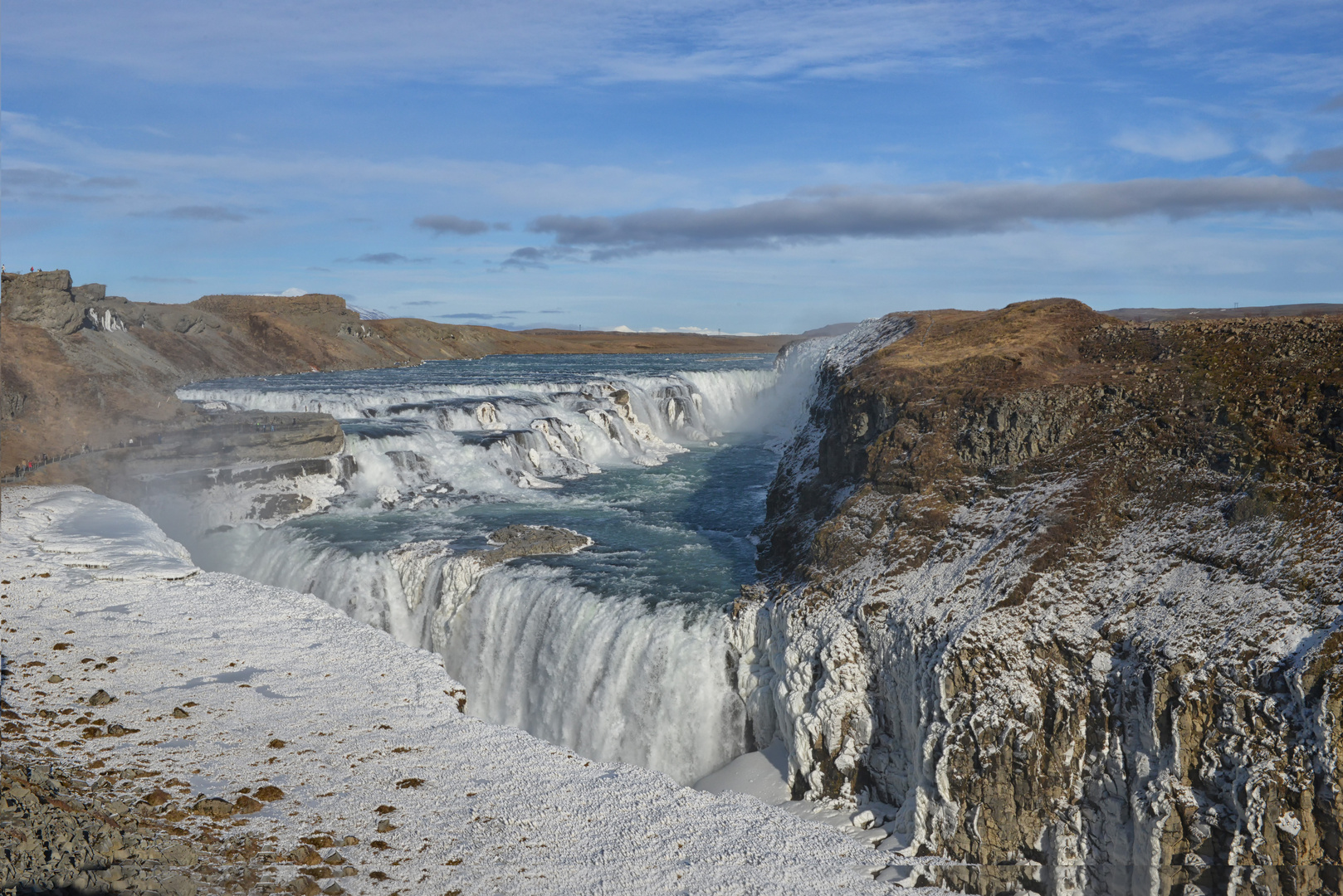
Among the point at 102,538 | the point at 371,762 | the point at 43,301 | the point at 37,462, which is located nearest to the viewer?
the point at 371,762

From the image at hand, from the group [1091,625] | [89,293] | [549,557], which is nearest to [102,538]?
[549,557]

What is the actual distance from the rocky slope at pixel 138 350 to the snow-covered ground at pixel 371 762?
14688 mm

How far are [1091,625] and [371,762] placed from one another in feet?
32.3

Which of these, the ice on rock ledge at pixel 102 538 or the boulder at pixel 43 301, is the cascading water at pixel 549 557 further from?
the boulder at pixel 43 301

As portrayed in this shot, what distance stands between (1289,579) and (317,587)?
19439 millimetres

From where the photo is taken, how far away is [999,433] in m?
17.9

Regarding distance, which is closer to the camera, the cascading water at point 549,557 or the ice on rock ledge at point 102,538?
the cascading water at point 549,557

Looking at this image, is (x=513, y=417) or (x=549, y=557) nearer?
(x=549, y=557)

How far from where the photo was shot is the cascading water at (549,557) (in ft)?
53.1

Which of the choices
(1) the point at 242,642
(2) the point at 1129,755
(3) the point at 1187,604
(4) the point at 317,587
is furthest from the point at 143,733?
(3) the point at 1187,604

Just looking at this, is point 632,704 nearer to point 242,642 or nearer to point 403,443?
point 242,642

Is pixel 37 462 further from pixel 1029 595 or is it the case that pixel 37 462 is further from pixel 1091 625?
pixel 1091 625

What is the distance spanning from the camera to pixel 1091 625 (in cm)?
1238

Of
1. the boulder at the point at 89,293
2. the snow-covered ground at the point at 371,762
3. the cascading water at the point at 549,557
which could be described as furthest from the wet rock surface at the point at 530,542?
the boulder at the point at 89,293
